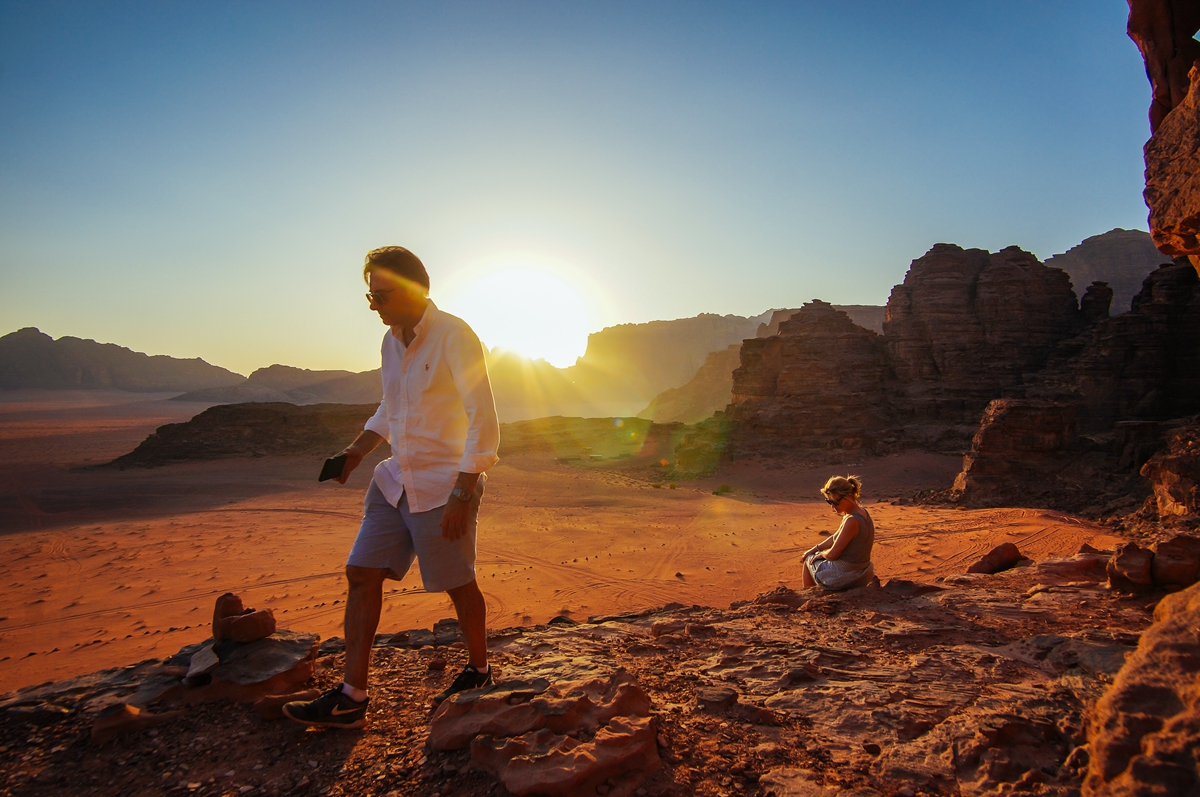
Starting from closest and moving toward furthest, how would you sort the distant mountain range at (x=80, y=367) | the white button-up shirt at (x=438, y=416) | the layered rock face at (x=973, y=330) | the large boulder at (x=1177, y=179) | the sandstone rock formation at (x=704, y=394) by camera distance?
the large boulder at (x=1177, y=179)
the white button-up shirt at (x=438, y=416)
the layered rock face at (x=973, y=330)
the sandstone rock formation at (x=704, y=394)
the distant mountain range at (x=80, y=367)

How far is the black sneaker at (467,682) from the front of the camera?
8.80ft

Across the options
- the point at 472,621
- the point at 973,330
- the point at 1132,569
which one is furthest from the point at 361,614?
the point at 973,330

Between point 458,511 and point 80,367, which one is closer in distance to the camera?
point 458,511

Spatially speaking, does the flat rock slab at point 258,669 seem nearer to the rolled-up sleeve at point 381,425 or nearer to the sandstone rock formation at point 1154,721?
the rolled-up sleeve at point 381,425

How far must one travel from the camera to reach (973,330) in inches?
1119

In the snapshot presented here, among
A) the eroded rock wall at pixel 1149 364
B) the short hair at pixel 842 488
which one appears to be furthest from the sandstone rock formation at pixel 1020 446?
the short hair at pixel 842 488

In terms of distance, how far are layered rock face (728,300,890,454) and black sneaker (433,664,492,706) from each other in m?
23.9

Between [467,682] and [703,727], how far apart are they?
1108 millimetres

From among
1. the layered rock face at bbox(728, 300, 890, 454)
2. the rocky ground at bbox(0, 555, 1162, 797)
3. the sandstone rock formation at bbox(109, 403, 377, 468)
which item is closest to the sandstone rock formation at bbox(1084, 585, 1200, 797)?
the rocky ground at bbox(0, 555, 1162, 797)

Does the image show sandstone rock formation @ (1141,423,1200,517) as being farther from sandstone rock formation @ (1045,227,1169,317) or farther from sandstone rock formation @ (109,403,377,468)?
sandstone rock formation @ (1045,227,1169,317)

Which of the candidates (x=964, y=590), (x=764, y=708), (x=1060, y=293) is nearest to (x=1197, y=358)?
(x=1060, y=293)

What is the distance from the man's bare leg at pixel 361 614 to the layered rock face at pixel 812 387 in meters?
24.2

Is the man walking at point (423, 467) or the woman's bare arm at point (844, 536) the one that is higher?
the man walking at point (423, 467)

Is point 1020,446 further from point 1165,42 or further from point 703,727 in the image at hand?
point 703,727
